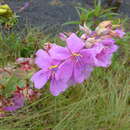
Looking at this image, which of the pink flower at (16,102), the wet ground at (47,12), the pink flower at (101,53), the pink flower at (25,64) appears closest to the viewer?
the pink flower at (101,53)

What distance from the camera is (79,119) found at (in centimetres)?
137

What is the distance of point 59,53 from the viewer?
2.82ft

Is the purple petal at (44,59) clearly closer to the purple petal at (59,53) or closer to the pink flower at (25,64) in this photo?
the purple petal at (59,53)

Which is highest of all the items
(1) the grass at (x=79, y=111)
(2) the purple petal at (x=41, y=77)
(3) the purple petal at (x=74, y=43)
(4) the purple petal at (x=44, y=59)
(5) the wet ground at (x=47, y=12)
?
(5) the wet ground at (x=47, y=12)

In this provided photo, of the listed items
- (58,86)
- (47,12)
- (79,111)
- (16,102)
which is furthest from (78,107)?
(47,12)

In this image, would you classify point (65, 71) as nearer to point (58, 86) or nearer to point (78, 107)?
point (58, 86)

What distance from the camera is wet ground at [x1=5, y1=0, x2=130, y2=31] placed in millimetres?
2377

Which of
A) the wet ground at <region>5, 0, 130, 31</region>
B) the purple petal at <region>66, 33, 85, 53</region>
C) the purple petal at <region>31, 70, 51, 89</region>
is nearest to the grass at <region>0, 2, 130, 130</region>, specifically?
the purple petal at <region>31, 70, 51, 89</region>

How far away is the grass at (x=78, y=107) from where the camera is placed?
4.44ft

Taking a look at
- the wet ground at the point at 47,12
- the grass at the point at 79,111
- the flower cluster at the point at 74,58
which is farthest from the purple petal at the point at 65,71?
the wet ground at the point at 47,12

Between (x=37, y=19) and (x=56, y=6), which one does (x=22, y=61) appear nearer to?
(x=37, y=19)

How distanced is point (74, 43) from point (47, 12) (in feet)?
5.79

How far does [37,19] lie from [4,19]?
1.01 feet

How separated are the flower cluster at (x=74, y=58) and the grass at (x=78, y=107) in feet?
1.03
